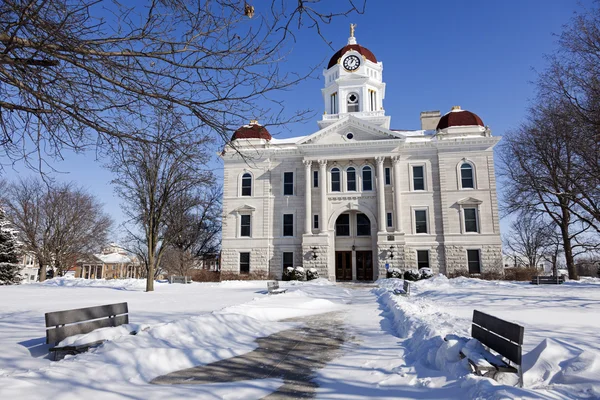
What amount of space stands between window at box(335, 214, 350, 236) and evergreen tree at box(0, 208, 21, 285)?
2781 centimetres

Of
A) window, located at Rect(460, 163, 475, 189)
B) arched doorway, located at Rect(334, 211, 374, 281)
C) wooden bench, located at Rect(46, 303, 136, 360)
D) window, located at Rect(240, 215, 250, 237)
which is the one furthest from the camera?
window, located at Rect(240, 215, 250, 237)

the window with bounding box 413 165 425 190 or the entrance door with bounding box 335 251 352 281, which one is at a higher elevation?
the window with bounding box 413 165 425 190

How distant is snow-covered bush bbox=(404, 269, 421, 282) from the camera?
2941 cm

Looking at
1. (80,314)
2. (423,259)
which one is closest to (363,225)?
(423,259)

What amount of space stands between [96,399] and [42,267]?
40956 millimetres

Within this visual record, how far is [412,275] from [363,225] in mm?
7831

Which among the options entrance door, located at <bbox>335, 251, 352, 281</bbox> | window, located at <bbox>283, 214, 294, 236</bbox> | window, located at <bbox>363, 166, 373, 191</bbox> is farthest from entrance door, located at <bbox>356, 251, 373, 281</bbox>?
window, located at <bbox>283, 214, 294, 236</bbox>

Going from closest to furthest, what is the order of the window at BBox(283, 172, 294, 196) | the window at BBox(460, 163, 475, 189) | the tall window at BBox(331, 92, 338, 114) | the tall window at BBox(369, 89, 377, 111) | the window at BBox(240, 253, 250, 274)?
the window at BBox(460, 163, 475, 189), the window at BBox(240, 253, 250, 274), the window at BBox(283, 172, 294, 196), the tall window at BBox(369, 89, 377, 111), the tall window at BBox(331, 92, 338, 114)

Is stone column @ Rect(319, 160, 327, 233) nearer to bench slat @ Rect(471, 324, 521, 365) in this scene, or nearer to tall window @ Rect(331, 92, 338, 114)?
tall window @ Rect(331, 92, 338, 114)

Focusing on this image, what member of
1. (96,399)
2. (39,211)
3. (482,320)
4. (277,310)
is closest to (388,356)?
(482,320)

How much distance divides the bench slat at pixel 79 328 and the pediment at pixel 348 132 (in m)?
29.0

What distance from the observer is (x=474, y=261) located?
32.9 m

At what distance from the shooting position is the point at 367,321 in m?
11.0

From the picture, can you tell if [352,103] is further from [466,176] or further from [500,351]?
[500,351]
